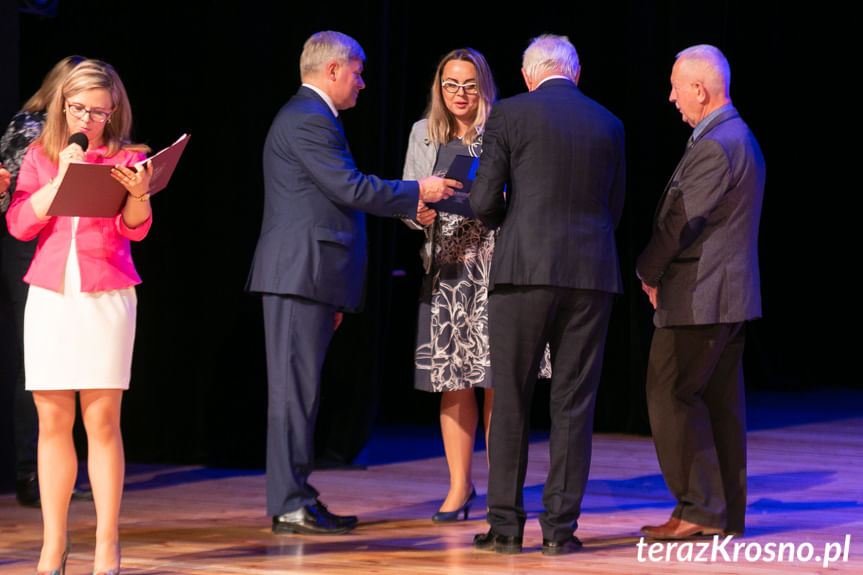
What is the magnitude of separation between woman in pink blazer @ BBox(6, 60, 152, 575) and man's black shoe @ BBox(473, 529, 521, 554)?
3.73 ft

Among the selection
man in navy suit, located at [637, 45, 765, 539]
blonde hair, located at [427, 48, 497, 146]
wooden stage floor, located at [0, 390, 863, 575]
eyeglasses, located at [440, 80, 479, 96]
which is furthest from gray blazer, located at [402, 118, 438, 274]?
wooden stage floor, located at [0, 390, 863, 575]

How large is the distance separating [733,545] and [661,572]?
44 cm

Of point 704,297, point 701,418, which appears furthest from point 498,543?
point 704,297

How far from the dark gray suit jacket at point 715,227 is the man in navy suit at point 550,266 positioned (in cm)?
25

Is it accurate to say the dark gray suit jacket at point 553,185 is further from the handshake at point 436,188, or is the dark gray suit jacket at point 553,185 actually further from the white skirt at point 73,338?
the white skirt at point 73,338

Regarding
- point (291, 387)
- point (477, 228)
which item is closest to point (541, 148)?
point (477, 228)

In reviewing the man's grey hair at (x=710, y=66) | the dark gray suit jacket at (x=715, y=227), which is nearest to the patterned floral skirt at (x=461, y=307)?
the dark gray suit jacket at (x=715, y=227)

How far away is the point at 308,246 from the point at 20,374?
4.60ft

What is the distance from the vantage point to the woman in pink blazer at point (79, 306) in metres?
3.12

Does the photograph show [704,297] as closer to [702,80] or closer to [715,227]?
[715,227]

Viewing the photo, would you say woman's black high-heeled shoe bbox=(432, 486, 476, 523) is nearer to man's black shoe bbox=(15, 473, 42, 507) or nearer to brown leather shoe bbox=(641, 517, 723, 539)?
brown leather shoe bbox=(641, 517, 723, 539)

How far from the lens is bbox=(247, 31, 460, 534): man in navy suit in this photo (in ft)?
12.8

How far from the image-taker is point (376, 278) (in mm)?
5703

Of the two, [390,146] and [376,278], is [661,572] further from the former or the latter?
[390,146]
